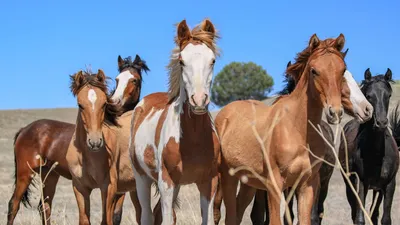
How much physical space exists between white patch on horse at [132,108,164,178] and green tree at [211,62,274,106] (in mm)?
80326

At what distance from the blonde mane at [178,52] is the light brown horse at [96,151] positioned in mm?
1662

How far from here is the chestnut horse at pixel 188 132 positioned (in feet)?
18.7

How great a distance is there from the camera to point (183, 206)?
14.6 m

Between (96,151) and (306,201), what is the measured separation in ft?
10.4

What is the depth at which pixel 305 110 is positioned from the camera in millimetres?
6090

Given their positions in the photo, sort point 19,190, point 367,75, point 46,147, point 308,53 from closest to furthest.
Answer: point 308,53
point 367,75
point 46,147
point 19,190

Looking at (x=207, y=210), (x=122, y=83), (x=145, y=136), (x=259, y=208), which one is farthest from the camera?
(x=122, y=83)

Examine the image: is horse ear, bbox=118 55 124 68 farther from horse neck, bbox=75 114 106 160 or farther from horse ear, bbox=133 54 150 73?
horse neck, bbox=75 114 106 160

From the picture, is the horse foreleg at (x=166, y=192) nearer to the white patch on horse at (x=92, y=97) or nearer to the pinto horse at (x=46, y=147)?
the white patch on horse at (x=92, y=97)

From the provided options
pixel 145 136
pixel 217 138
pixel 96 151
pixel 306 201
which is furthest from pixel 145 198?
pixel 306 201

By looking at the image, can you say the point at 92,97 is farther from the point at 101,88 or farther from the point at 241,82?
the point at 241,82

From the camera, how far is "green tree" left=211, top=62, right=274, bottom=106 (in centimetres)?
8781

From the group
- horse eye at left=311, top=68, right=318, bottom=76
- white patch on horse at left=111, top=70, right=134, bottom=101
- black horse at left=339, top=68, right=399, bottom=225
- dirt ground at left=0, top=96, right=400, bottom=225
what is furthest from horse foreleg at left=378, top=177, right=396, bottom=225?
white patch on horse at left=111, top=70, right=134, bottom=101

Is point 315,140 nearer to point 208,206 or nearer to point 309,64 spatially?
point 309,64
